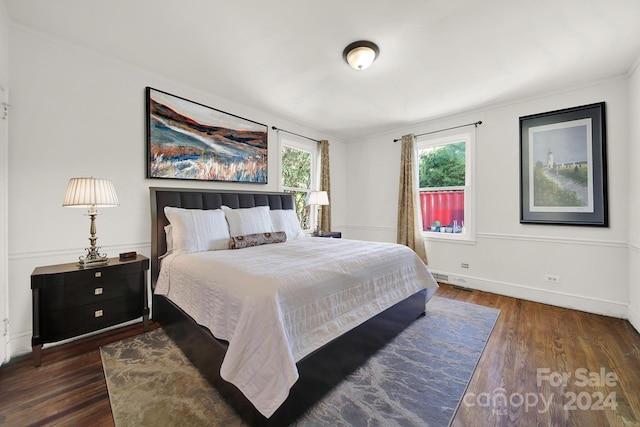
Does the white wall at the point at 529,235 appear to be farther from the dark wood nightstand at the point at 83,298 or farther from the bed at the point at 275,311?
the dark wood nightstand at the point at 83,298

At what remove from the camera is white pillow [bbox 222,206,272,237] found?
113 inches

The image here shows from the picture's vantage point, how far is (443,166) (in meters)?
4.22

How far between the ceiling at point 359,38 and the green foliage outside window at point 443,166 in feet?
3.13

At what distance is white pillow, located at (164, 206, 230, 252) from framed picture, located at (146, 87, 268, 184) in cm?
57

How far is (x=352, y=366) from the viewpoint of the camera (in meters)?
1.84

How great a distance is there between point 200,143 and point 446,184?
3.69 m

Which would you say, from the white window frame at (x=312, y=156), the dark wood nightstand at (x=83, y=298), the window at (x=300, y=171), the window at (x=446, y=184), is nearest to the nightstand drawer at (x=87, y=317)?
the dark wood nightstand at (x=83, y=298)

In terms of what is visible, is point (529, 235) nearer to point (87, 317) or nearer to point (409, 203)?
point (409, 203)

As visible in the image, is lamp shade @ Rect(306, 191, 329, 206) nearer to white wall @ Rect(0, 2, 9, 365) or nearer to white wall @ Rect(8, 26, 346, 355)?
white wall @ Rect(8, 26, 346, 355)

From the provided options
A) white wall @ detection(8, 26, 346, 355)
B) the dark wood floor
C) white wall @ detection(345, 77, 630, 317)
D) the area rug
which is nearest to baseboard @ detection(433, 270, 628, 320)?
white wall @ detection(345, 77, 630, 317)

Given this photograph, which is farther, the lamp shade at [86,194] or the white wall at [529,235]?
the white wall at [529,235]

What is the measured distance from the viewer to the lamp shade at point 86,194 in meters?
2.02

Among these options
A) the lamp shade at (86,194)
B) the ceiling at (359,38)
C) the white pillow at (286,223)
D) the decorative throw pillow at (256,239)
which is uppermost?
the ceiling at (359,38)

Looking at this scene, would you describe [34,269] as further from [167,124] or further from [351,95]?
[351,95]
